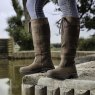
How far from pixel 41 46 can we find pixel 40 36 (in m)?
0.07

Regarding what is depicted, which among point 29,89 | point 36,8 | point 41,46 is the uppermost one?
point 36,8

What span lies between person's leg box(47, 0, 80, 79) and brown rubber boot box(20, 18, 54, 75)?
23 centimetres

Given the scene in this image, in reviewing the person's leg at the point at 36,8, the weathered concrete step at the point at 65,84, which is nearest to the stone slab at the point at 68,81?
the weathered concrete step at the point at 65,84

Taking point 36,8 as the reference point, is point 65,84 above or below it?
below

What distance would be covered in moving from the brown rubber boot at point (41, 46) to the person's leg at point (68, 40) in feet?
0.74

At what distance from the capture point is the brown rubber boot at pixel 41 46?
281 centimetres

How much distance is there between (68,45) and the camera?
257 cm

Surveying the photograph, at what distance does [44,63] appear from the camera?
283cm

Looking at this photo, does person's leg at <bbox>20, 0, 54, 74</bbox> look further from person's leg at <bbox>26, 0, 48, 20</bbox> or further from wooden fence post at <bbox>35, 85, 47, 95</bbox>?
wooden fence post at <bbox>35, 85, 47, 95</bbox>

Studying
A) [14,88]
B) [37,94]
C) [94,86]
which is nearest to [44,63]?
[37,94]

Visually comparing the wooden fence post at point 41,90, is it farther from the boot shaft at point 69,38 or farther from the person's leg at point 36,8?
the person's leg at point 36,8

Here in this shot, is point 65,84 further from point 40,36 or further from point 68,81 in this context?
point 40,36

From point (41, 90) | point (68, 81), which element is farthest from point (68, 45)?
point (41, 90)

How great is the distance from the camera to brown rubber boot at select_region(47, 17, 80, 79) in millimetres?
2572
